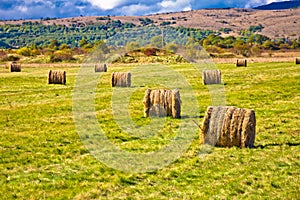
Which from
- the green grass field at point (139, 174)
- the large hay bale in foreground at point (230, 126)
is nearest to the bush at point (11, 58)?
the green grass field at point (139, 174)

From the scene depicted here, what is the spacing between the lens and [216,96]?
2417cm

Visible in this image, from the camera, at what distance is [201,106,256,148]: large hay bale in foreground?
11.6 m

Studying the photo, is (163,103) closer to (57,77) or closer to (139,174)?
(139,174)

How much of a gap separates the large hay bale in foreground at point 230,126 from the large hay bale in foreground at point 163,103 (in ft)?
14.5

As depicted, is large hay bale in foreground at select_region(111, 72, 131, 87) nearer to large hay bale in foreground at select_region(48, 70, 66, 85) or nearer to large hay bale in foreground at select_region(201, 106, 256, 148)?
large hay bale in foreground at select_region(48, 70, 66, 85)

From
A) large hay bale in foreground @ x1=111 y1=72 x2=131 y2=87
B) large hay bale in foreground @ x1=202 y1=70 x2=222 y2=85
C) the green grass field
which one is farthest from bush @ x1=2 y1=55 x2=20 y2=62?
the green grass field

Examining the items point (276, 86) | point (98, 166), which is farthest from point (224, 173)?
point (276, 86)

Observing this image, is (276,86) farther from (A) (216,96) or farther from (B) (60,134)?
(B) (60,134)

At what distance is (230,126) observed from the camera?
1171cm

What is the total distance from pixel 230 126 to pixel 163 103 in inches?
204

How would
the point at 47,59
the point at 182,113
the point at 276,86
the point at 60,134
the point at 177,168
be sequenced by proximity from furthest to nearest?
the point at 47,59, the point at 276,86, the point at 182,113, the point at 60,134, the point at 177,168

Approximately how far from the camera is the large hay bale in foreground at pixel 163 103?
1645 centimetres

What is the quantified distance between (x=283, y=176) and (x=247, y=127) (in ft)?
7.23

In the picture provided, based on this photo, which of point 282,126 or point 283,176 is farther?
point 282,126
